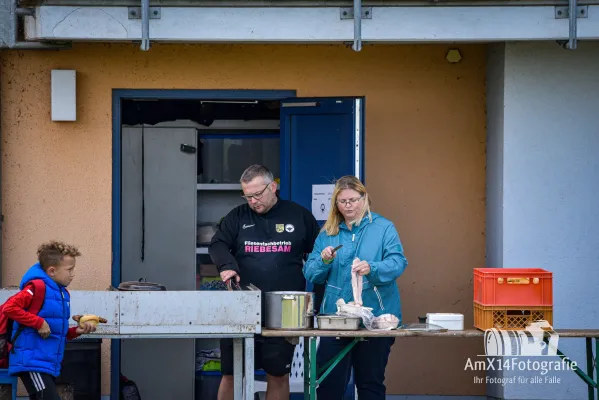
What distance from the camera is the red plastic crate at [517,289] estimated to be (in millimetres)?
6500

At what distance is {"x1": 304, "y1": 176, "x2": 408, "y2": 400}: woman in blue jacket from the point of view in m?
6.55

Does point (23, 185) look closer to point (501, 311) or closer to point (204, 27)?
point (204, 27)

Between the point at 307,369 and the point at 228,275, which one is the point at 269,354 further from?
the point at 228,275

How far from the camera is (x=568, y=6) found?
6.95 m

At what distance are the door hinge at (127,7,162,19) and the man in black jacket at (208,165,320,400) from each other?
118cm

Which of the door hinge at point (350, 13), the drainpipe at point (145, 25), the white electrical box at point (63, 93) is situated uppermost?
the door hinge at point (350, 13)

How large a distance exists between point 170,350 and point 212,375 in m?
0.41

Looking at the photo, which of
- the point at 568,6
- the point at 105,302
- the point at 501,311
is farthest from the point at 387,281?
the point at 568,6

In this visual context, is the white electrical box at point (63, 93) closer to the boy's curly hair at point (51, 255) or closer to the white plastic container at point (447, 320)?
the boy's curly hair at point (51, 255)

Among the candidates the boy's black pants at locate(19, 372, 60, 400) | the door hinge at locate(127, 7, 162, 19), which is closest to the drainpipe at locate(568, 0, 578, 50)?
the door hinge at locate(127, 7, 162, 19)

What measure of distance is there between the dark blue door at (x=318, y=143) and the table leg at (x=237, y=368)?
1721 millimetres

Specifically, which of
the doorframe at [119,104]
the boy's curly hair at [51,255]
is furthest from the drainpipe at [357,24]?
the boy's curly hair at [51,255]

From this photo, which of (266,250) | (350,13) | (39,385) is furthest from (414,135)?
(39,385)

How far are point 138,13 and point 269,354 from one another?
241 cm
